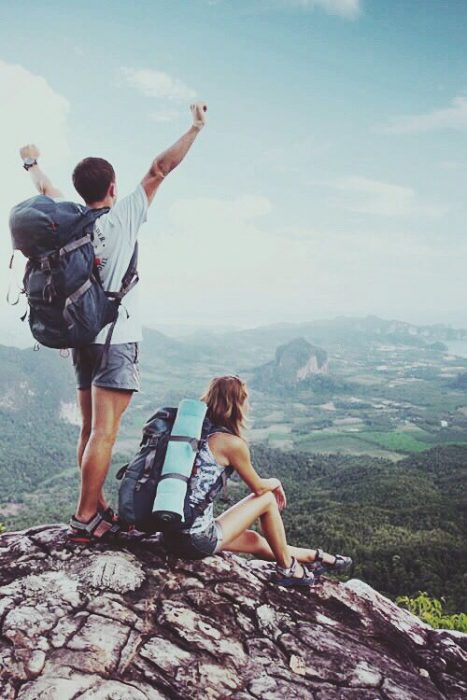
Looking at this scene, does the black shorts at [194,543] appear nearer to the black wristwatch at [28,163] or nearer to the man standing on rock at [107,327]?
the man standing on rock at [107,327]

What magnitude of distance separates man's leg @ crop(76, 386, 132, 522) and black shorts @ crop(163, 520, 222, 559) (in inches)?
25.4

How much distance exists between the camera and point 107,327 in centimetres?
363

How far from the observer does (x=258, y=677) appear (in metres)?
3.15

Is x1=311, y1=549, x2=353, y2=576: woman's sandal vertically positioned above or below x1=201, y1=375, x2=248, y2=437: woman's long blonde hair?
below

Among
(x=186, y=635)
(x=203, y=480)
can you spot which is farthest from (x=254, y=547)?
(x=186, y=635)

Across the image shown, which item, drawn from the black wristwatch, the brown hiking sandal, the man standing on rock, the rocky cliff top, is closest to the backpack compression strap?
the man standing on rock

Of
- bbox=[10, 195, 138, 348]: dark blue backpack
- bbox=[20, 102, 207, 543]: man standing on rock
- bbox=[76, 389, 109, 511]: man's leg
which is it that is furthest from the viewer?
bbox=[76, 389, 109, 511]: man's leg

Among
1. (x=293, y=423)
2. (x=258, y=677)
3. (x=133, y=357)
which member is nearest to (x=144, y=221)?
(x=133, y=357)

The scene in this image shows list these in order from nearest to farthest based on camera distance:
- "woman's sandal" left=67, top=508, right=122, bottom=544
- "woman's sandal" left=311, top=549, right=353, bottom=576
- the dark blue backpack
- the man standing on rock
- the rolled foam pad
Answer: the dark blue backpack
the rolled foam pad
the man standing on rock
"woman's sandal" left=67, top=508, right=122, bottom=544
"woman's sandal" left=311, top=549, right=353, bottom=576

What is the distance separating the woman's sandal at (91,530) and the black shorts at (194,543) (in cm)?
45

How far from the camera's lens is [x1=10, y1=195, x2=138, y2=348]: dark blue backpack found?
319 cm

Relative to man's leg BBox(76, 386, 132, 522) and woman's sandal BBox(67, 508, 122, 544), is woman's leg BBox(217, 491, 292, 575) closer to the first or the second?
woman's sandal BBox(67, 508, 122, 544)

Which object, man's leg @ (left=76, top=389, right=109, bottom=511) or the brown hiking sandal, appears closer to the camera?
the brown hiking sandal

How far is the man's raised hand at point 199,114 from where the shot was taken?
372 centimetres
